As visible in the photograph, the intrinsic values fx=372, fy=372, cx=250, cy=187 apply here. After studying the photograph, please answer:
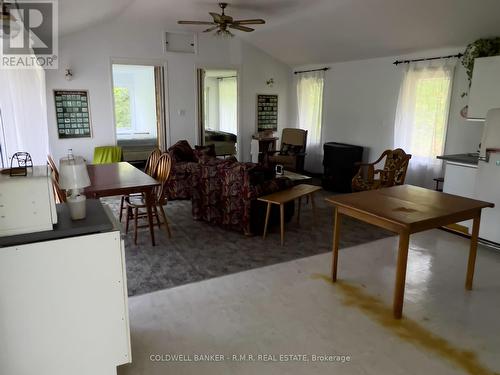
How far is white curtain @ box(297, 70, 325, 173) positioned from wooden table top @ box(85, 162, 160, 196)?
4.36 meters

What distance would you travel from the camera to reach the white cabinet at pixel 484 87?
13.0 ft

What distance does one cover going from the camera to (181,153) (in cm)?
576

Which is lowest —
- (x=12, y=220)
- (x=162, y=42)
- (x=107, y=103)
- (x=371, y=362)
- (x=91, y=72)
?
(x=371, y=362)

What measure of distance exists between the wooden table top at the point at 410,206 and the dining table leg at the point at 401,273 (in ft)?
0.27

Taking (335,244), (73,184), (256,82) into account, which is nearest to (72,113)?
(256,82)

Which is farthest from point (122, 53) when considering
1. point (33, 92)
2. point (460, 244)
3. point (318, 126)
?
point (460, 244)

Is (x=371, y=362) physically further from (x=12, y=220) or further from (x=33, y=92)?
(x=33, y=92)

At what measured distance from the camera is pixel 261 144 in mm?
7832

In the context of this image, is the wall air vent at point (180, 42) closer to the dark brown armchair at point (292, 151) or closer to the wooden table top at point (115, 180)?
the dark brown armchair at point (292, 151)

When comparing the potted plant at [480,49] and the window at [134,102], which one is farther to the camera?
the window at [134,102]

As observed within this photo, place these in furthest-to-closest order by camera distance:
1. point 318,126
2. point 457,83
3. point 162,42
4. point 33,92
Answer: point 318,126 < point 162,42 < point 457,83 < point 33,92

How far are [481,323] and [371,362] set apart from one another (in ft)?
3.27

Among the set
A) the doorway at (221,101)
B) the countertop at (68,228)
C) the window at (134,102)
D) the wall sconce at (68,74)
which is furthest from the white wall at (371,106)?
the window at (134,102)

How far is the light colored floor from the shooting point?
86.5 inches
